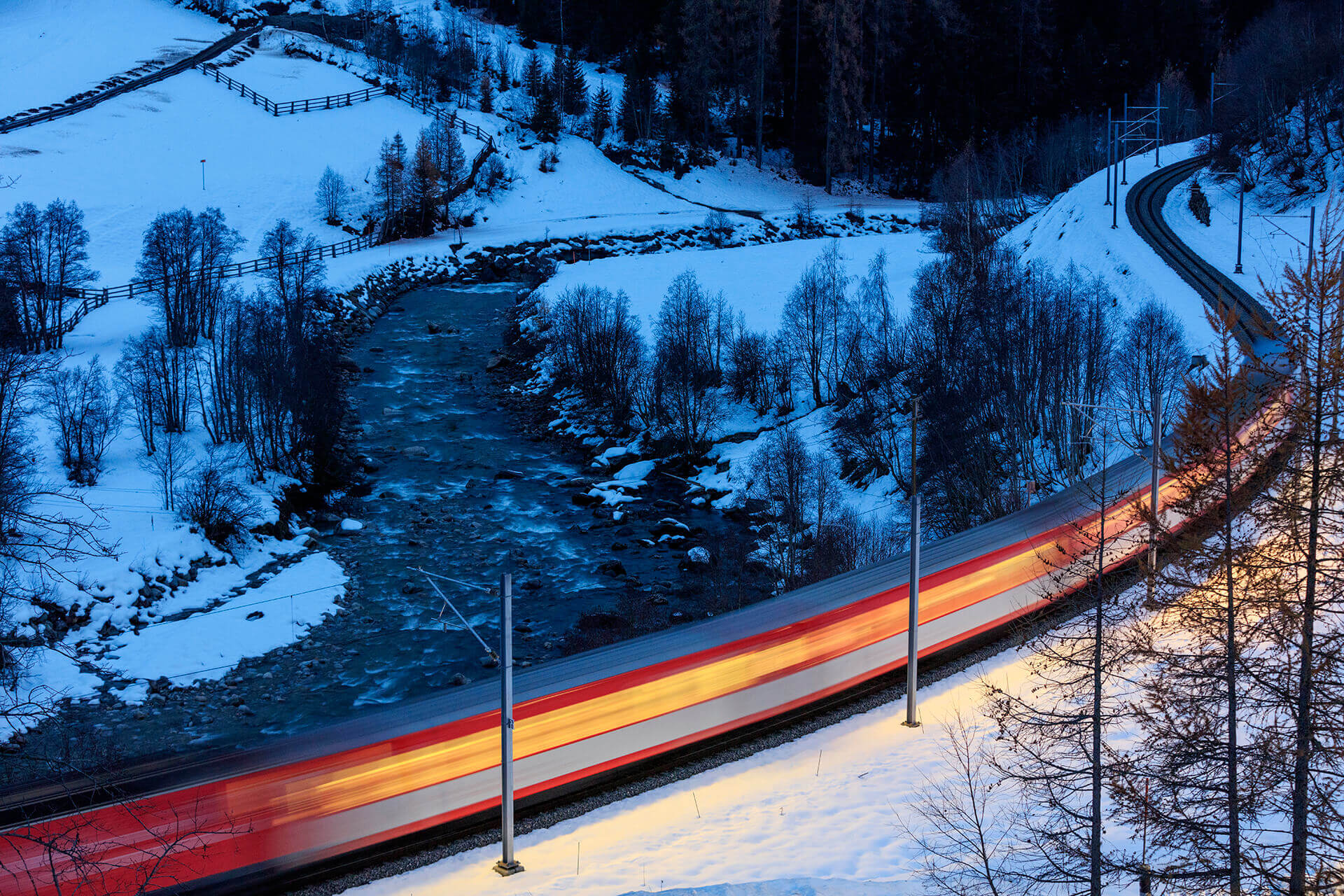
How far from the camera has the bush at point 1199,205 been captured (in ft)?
200

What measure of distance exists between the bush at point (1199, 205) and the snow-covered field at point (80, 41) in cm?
8468

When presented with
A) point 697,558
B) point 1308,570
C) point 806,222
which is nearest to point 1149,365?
point 697,558

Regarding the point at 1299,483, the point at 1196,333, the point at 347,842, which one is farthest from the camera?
the point at 1196,333

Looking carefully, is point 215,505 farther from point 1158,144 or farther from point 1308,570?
point 1158,144

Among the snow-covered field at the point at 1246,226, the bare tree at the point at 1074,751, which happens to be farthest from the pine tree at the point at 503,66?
the bare tree at the point at 1074,751

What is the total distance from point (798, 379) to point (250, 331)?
87.4 ft

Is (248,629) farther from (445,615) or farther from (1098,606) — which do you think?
(1098,606)

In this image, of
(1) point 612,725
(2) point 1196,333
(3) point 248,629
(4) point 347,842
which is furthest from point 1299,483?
(2) point 1196,333

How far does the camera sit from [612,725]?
63.1 ft

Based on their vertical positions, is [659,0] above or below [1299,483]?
above

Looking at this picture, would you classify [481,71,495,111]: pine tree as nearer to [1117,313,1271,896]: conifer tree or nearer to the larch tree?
[1117,313,1271,896]: conifer tree

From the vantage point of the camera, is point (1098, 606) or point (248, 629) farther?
point (248, 629)

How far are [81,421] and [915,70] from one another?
88962 mm

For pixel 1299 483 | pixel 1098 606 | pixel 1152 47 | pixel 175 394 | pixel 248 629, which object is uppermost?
pixel 1152 47
